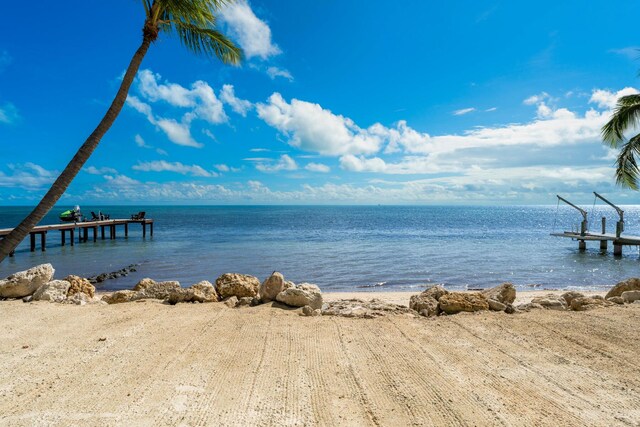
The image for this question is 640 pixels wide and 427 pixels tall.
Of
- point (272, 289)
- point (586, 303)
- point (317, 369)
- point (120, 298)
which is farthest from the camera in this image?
point (120, 298)

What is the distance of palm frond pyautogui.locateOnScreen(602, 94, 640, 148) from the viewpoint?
1362cm

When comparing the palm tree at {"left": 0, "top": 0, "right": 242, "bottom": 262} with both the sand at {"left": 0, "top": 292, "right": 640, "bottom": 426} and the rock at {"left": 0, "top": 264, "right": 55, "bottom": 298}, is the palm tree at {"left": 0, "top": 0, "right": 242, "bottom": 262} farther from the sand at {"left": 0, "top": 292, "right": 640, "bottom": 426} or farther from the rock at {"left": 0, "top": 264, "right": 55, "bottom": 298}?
the rock at {"left": 0, "top": 264, "right": 55, "bottom": 298}

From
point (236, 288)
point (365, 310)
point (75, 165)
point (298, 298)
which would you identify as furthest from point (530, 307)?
point (75, 165)

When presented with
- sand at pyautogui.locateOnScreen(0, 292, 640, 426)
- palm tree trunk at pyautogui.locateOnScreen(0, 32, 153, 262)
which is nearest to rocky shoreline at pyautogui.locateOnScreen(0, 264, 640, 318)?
sand at pyautogui.locateOnScreen(0, 292, 640, 426)

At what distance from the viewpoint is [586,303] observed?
28.1ft

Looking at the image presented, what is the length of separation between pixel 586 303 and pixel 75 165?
34.3 ft

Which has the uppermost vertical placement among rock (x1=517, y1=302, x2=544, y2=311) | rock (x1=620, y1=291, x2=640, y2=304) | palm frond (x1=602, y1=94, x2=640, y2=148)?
palm frond (x1=602, y1=94, x2=640, y2=148)

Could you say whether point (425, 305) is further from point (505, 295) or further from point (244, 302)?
point (244, 302)

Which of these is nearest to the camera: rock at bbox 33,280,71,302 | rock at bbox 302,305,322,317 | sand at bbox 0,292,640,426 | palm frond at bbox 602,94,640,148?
sand at bbox 0,292,640,426

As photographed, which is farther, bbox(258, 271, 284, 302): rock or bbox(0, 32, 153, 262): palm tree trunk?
bbox(258, 271, 284, 302): rock

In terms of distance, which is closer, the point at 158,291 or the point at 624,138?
the point at 158,291

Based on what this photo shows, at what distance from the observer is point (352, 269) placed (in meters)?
21.0

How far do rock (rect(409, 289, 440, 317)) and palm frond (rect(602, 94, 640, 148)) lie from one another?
11.0 meters

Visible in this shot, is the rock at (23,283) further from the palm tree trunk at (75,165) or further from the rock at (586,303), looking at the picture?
the rock at (586,303)
